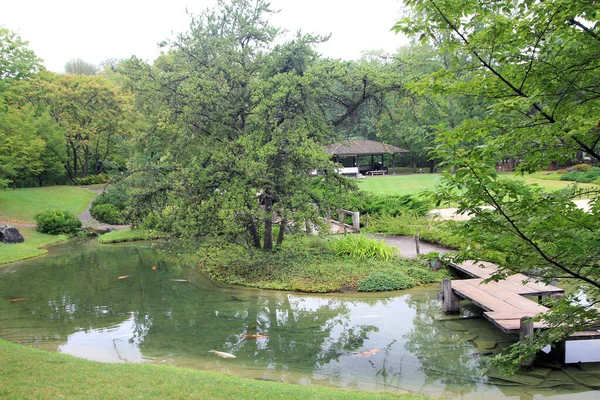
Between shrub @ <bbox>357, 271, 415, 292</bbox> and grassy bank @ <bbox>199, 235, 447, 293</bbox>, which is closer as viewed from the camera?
shrub @ <bbox>357, 271, 415, 292</bbox>

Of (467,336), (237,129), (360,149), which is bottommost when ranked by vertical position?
(467,336)

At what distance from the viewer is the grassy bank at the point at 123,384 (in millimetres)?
6012

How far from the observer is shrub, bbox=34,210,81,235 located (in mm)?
25281

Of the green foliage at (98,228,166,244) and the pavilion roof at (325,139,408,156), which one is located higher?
the pavilion roof at (325,139,408,156)

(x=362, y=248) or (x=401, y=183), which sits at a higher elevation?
(x=401, y=183)

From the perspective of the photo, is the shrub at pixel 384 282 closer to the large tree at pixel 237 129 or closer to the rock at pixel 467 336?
the large tree at pixel 237 129

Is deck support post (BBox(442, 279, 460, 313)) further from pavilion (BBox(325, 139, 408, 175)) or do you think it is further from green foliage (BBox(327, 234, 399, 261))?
pavilion (BBox(325, 139, 408, 175))

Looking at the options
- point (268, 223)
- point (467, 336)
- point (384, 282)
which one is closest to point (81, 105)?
point (268, 223)

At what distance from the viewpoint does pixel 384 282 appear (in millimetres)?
13195

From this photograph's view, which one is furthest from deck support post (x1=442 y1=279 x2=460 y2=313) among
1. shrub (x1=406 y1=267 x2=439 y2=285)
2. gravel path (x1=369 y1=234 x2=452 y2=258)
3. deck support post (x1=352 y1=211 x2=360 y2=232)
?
deck support post (x1=352 y1=211 x2=360 y2=232)

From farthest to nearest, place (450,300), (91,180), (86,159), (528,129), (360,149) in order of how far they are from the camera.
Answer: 1. (360,149)
2. (86,159)
3. (91,180)
4. (450,300)
5. (528,129)

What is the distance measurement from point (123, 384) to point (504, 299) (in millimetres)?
7859

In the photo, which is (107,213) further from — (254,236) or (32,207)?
(254,236)

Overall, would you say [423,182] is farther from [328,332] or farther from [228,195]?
[328,332]
